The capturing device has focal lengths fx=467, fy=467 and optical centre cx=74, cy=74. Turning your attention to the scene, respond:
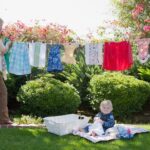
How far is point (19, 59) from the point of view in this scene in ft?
28.7

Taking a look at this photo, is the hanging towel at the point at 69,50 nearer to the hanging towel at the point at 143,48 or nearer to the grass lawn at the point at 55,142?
the hanging towel at the point at 143,48

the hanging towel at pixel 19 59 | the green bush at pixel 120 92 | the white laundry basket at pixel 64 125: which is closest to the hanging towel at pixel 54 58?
the hanging towel at pixel 19 59

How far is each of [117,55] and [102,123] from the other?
2029 mm

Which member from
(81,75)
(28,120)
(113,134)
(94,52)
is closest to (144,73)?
(81,75)

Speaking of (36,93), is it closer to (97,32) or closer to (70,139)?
(70,139)

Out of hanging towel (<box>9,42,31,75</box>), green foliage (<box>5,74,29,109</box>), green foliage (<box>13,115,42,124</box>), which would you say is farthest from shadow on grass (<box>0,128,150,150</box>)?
green foliage (<box>5,74,29,109</box>)

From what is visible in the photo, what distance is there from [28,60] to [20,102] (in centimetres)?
165

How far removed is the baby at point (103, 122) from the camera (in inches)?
277

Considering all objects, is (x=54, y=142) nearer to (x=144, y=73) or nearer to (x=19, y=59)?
(x=19, y=59)

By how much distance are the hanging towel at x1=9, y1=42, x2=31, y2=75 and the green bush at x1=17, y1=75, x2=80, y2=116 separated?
2.82 ft

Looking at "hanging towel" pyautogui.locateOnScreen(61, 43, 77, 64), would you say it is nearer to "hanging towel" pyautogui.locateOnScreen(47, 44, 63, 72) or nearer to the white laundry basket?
"hanging towel" pyautogui.locateOnScreen(47, 44, 63, 72)

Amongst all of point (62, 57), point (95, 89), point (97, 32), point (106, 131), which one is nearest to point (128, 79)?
point (95, 89)

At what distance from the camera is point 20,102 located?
10305 millimetres

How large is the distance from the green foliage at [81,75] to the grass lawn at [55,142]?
3915 millimetres
